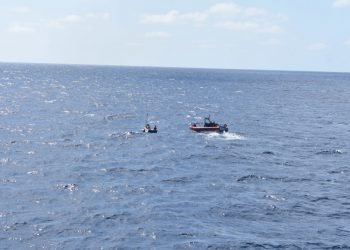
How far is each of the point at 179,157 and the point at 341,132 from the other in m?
48.4

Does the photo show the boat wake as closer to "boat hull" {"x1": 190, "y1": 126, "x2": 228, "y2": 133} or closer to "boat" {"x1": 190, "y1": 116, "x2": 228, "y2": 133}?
"boat hull" {"x1": 190, "y1": 126, "x2": 228, "y2": 133}

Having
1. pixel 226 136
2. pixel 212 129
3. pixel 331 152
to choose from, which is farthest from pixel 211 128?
pixel 331 152

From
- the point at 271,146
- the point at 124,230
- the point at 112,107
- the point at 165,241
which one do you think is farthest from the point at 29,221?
the point at 112,107

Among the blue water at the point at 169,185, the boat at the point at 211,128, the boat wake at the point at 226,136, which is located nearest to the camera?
the blue water at the point at 169,185

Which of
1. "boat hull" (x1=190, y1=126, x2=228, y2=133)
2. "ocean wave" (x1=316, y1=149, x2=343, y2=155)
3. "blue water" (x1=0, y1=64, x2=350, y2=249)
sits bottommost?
"blue water" (x1=0, y1=64, x2=350, y2=249)

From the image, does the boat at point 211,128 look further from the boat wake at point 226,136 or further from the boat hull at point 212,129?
the boat wake at point 226,136

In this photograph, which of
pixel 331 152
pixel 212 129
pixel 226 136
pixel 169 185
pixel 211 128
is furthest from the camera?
pixel 212 129

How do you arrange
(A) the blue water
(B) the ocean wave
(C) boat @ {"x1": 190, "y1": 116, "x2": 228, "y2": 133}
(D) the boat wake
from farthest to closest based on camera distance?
(C) boat @ {"x1": 190, "y1": 116, "x2": 228, "y2": 133} → (D) the boat wake → (B) the ocean wave → (A) the blue water

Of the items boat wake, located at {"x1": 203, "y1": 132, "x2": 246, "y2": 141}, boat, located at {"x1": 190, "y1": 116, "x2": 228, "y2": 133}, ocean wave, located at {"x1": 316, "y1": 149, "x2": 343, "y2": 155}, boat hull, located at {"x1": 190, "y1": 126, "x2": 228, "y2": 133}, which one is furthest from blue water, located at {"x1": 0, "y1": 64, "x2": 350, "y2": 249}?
boat, located at {"x1": 190, "y1": 116, "x2": 228, "y2": 133}

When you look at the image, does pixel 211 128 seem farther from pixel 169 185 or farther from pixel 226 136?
pixel 169 185

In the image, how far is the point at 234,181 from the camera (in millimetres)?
60344

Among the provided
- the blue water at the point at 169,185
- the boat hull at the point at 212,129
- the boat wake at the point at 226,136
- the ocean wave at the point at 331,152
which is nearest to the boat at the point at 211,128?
the boat hull at the point at 212,129

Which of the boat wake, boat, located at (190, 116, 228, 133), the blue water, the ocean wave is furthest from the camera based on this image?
boat, located at (190, 116, 228, 133)

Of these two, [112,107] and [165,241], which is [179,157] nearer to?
[165,241]
